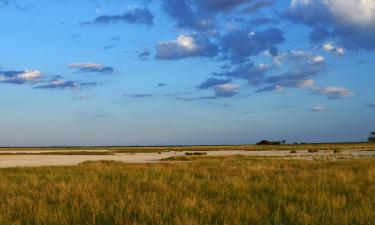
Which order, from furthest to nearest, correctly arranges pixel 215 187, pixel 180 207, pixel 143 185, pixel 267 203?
pixel 143 185 < pixel 215 187 < pixel 267 203 < pixel 180 207

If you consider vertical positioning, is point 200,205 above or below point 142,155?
above

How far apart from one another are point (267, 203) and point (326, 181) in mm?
5189

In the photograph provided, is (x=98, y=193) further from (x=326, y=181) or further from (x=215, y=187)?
(x=326, y=181)

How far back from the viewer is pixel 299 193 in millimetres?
11305

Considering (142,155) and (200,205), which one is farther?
(142,155)

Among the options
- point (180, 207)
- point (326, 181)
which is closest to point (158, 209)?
point (180, 207)

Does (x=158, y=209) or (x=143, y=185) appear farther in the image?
(x=143, y=185)

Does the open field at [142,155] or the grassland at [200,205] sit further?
the open field at [142,155]

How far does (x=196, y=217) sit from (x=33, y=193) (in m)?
6.08

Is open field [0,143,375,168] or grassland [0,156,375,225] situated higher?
grassland [0,156,375,225]

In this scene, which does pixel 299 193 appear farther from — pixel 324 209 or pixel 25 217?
pixel 25 217

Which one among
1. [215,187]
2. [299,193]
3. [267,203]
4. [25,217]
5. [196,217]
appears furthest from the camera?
[215,187]

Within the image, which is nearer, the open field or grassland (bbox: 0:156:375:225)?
grassland (bbox: 0:156:375:225)

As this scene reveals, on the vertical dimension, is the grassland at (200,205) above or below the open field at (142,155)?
above
